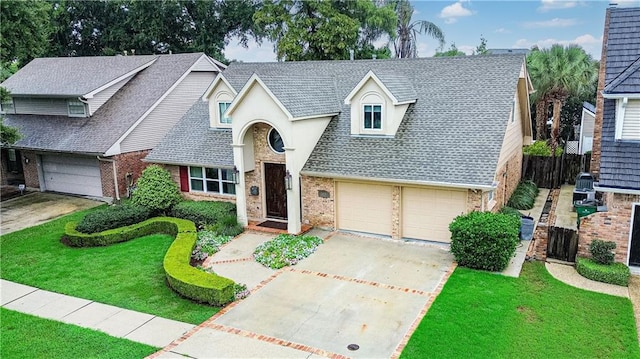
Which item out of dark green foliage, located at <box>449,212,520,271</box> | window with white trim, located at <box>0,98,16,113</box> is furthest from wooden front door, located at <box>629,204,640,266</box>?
window with white trim, located at <box>0,98,16,113</box>

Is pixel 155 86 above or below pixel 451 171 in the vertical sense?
above

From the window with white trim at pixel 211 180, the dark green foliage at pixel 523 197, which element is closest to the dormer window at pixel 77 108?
the window with white trim at pixel 211 180

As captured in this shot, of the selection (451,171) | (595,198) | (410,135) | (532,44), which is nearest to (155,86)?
(410,135)

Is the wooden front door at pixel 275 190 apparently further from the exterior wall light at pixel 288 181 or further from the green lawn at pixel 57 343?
the green lawn at pixel 57 343

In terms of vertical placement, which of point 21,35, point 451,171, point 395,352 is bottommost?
point 395,352

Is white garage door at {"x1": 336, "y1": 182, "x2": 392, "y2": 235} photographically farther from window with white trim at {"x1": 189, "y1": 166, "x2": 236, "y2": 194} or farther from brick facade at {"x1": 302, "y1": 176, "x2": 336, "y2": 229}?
window with white trim at {"x1": 189, "y1": 166, "x2": 236, "y2": 194}

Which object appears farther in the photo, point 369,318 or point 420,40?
point 420,40

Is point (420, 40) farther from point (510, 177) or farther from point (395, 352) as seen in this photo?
point (395, 352)

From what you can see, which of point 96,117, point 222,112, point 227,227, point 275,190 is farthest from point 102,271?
point 96,117
